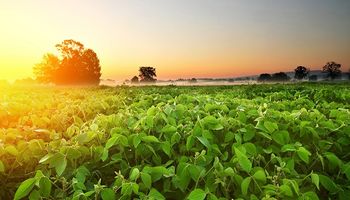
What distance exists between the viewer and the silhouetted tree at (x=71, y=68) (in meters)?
96.8

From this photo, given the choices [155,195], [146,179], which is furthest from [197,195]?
[146,179]

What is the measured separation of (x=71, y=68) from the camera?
98438 mm

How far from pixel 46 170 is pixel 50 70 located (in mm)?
99207

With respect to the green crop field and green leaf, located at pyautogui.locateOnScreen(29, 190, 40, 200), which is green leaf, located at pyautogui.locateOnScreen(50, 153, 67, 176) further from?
green leaf, located at pyautogui.locateOnScreen(29, 190, 40, 200)

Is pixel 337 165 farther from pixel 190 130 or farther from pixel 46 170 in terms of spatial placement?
pixel 46 170

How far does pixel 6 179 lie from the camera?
10.4 ft

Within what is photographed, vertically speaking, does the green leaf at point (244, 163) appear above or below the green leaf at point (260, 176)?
above

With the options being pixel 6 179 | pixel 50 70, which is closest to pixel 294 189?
pixel 6 179

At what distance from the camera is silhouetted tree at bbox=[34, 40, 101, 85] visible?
318ft

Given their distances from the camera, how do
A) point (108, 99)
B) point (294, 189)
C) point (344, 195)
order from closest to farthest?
1. point (294, 189)
2. point (344, 195)
3. point (108, 99)

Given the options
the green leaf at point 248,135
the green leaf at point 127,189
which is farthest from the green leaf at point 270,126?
the green leaf at point 127,189

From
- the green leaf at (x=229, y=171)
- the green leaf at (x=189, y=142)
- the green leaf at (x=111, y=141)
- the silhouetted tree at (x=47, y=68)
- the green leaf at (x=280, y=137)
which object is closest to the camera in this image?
the green leaf at (x=229, y=171)

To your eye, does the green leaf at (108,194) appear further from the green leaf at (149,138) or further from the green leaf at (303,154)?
the green leaf at (303,154)

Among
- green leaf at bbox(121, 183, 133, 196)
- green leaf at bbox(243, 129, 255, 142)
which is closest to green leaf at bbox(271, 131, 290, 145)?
green leaf at bbox(243, 129, 255, 142)
